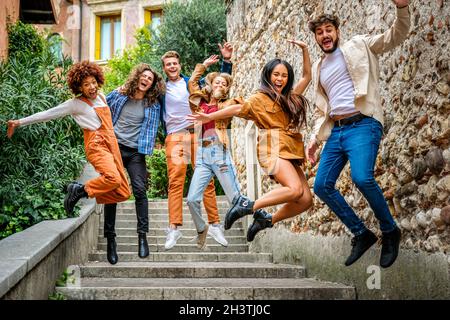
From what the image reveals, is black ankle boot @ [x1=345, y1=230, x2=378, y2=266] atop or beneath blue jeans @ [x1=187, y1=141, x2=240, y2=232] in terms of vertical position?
beneath

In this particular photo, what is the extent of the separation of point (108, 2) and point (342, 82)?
70.3ft

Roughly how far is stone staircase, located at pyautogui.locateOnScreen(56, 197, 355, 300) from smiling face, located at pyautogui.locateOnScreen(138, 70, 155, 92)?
1730 millimetres

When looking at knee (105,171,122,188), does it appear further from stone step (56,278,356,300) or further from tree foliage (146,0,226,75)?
tree foliage (146,0,226,75)

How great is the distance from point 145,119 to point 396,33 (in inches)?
109

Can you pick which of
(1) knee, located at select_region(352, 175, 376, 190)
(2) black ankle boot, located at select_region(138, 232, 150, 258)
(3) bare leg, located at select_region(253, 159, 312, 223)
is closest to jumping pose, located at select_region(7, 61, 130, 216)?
(2) black ankle boot, located at select_region(138, 232, 150, 258)

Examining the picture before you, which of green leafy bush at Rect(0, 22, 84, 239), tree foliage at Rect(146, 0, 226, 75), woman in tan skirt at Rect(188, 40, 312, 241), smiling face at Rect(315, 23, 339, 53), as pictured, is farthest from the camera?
tree foliage at Rect(146, 0, 226, 75)

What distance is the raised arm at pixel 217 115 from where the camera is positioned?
454cm

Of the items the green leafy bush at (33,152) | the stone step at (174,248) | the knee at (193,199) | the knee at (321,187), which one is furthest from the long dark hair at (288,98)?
the stone step at (174,248)

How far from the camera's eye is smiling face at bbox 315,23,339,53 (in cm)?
444

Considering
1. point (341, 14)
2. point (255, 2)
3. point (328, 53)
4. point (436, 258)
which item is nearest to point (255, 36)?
point (255, 2)

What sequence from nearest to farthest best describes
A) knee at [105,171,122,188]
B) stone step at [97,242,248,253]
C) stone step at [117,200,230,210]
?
knee at [105,171,122,188] < stone step at [97,242,248,253] < stone step at [117,200,230,210]

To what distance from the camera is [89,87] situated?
18.1ft

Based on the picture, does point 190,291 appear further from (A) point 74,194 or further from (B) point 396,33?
(B) point 396,33

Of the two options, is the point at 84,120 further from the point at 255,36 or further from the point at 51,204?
the point at 255,36
